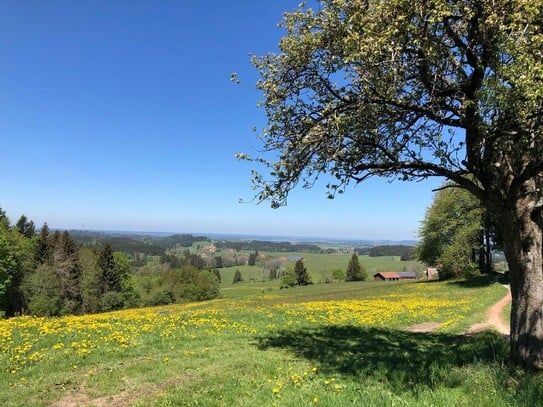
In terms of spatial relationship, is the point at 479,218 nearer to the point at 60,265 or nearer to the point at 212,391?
the point at 212,391

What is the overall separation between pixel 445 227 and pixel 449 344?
4682 cm

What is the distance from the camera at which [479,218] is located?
52.2 m

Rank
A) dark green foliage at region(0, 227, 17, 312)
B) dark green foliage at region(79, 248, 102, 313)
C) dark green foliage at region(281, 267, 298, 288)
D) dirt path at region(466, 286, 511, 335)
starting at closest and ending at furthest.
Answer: dirt path at region(466, 286, 511, 335) → dark green foliage at region(0, 227, 17, 312) → dark green foliage at region(79, 248, 102, 313) → dark green foliage at region(281, 267, 298, 288)

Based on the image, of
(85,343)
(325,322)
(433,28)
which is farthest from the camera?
(325,322)

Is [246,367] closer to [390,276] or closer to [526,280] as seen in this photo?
[526,280]

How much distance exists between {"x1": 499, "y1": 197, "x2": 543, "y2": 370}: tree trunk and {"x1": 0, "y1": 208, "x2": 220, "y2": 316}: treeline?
62.8m

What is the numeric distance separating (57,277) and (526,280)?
80.4 meters

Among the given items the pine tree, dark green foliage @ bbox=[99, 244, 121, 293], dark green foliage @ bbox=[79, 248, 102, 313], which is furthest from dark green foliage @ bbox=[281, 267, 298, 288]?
the pine tree

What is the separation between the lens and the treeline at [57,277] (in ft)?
218

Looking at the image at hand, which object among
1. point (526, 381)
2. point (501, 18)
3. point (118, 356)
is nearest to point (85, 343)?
point (118, 356)

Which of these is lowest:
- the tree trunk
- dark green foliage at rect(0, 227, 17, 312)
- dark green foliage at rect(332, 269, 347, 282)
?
dark green foliage at rect(332, 269, 347, 282)

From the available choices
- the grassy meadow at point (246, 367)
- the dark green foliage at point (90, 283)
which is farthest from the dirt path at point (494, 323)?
the dark green foliage at point (90, 283)

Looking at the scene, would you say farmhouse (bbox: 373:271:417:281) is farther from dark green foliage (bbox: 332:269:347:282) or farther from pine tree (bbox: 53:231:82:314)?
pine tree (bbox: 53:231:82:314)

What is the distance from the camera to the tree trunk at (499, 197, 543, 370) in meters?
9.66
